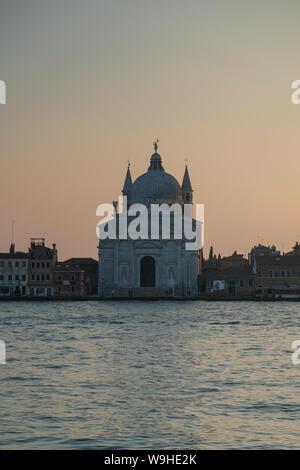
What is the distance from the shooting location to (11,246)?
8525cm

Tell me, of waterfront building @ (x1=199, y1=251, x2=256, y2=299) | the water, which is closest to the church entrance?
waterfront building @ (x1=199, y1=251, x2=256, y2=299)

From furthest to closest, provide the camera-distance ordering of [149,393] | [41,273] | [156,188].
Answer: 1. [156,188]
2. [41,273]
3. [149,393]

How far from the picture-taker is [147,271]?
77938mm

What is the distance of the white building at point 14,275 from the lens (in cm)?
7406

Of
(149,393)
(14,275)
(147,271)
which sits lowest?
(149,393)

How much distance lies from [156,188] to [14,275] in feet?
56.0

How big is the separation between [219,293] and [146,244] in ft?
26.0

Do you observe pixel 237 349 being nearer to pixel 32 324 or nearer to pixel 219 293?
pixel 32 324

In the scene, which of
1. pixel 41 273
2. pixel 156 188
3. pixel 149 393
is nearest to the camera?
pixel 149 393

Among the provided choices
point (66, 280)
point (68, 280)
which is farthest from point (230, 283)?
point (66, 280)

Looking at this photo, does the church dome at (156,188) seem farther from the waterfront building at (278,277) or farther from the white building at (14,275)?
A: the white building at (14,275)

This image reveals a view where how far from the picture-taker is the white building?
7406cm

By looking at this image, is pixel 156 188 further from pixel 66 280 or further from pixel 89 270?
pixel 66 280
